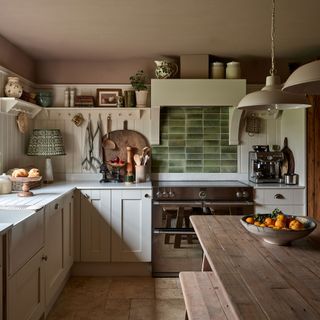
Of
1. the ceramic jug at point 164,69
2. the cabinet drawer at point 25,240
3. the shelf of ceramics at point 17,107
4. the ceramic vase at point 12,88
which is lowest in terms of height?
the cabinet drawer at point 25,240

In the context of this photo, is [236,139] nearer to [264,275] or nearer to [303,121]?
[303,121]

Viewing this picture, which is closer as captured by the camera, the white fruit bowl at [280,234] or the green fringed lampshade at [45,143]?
the white fruit bowl at [280,234]

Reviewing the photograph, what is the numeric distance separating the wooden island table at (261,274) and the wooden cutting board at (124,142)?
1.99 m

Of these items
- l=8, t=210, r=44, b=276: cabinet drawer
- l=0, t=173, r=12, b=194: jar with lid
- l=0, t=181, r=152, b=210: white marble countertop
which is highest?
l=0, t=173, r=12, b=194: jar with lid

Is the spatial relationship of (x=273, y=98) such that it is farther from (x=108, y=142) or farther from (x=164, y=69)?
(x=108, y=142)

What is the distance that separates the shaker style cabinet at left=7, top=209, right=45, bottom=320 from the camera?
6.48ft

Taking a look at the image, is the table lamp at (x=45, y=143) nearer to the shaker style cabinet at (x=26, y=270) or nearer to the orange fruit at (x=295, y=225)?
the shaker style cabinet at (x=26, y=270)

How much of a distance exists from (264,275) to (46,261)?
1.72 m

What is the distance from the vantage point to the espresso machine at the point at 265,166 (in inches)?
156

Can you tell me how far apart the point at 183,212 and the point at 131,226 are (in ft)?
1.69

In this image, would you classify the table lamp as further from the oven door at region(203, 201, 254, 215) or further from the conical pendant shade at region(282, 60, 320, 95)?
the conical pendant shade at region(282, 60, 320, 95)

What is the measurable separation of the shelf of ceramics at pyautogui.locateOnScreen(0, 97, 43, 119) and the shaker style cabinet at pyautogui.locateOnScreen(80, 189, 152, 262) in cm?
96

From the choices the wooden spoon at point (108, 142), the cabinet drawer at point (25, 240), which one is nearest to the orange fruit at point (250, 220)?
the cabinet drawer at point (25, 240)

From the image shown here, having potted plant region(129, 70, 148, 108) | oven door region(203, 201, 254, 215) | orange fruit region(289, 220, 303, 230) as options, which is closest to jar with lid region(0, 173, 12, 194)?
potted plant region(129, 70, 148, 108)
